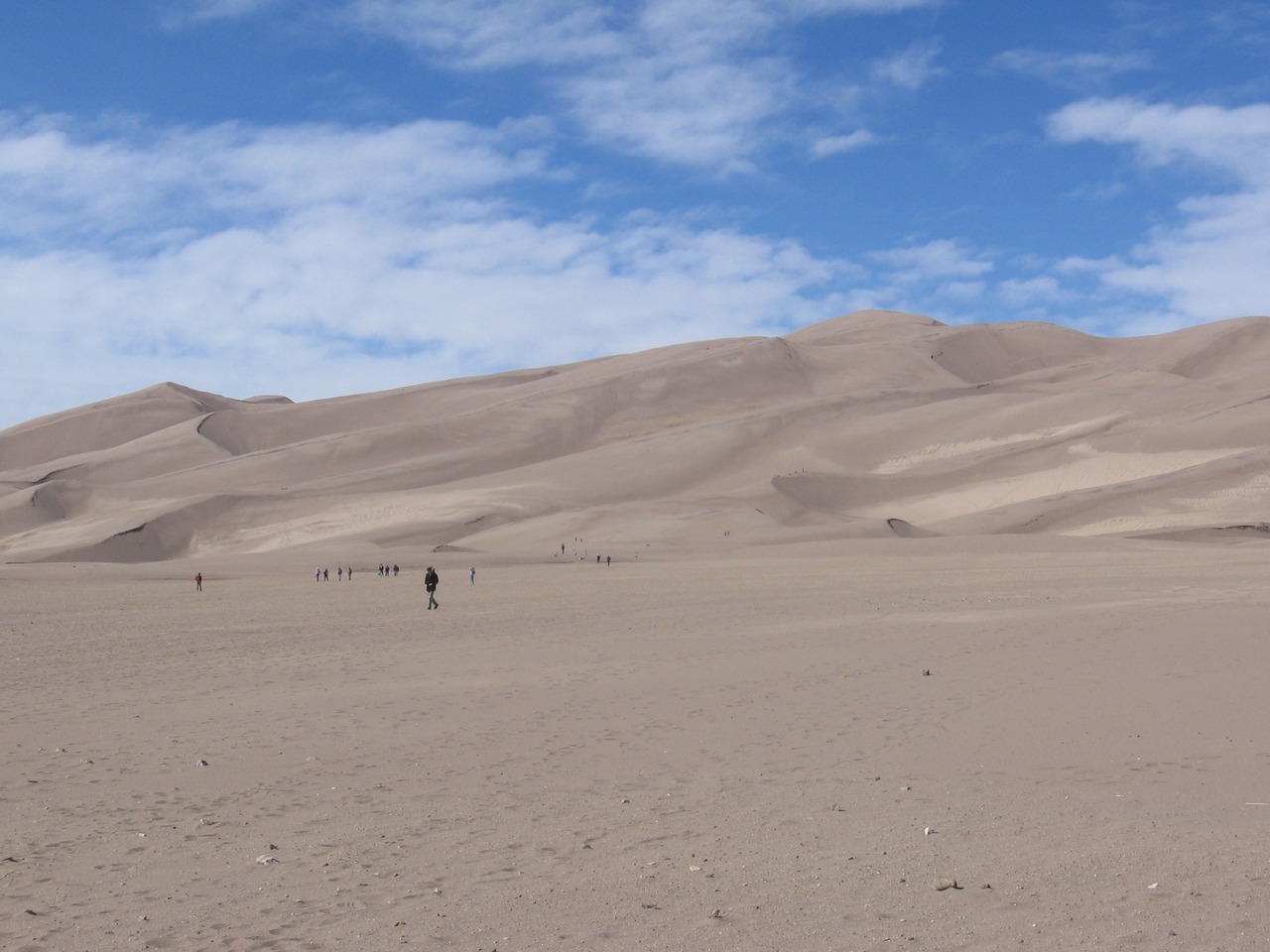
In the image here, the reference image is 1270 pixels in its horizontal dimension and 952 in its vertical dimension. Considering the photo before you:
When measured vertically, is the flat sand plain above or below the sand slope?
below

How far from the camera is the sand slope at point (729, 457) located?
59.3 meters

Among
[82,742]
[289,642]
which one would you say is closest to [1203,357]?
[289,642]

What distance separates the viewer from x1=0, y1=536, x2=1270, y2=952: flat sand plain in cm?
563

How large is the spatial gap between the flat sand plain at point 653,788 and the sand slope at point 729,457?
3510 cm

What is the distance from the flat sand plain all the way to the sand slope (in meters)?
35.1

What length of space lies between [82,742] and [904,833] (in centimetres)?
680

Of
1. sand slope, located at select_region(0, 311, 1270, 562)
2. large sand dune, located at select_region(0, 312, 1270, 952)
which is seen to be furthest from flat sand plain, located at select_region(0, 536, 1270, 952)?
sand slope, located at select_region(0, 311, 1270, 562)

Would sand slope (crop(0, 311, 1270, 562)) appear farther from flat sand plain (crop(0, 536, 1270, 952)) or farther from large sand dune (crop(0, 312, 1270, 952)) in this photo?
flat sand plain (crop(0, 536, 1270, 952))

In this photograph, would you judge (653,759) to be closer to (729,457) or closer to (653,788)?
(653,788)

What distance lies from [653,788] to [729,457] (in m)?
73.3

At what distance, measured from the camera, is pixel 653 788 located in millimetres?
8258

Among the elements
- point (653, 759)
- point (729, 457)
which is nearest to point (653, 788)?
point (653, 759)

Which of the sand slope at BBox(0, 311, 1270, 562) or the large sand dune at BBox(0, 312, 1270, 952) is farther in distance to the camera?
the sand slope at BBox(0, 311, 1270, 562)

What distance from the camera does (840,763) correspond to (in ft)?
29.1
